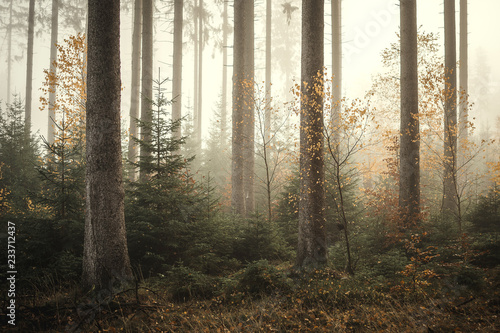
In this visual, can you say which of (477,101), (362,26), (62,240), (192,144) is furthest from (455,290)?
(477,101)

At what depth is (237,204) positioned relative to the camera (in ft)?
35.3

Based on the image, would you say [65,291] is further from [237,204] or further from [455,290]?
[455,290]

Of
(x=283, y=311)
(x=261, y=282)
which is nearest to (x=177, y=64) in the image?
(x=261, y=282)

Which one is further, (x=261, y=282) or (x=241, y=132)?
(x=241, y=132)

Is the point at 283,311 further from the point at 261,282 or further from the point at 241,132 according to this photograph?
the point at 241,132

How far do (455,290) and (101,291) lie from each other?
6.42 m

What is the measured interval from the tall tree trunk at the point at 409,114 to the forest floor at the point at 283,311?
4471 mm

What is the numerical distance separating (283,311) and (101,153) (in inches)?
172

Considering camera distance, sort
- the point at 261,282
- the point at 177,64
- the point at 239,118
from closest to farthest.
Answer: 1. the point at 261,282
2. the point at 239,118
3. the point at 177,64

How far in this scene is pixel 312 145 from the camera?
264 inches

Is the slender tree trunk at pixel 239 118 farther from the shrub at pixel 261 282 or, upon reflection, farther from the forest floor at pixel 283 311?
the forest floor at pixel 283 311

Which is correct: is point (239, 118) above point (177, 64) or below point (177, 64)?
below

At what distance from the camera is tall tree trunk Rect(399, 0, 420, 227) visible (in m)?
8.98

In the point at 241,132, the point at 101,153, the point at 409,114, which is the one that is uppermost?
the point at 409,114
